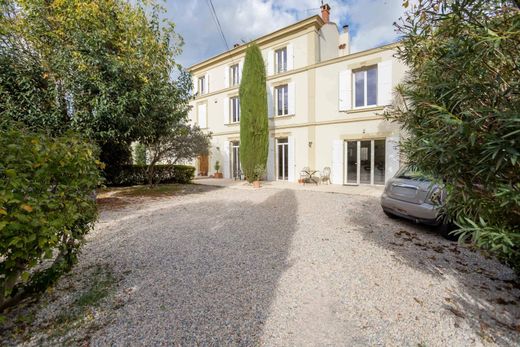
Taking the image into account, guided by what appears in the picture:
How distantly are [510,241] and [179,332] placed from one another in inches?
95.3

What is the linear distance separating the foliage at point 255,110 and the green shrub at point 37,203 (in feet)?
29.6

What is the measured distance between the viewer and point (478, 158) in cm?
167

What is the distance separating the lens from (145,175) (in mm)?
11398

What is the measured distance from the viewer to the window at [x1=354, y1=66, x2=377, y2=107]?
964cm

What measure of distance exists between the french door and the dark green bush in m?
8.04

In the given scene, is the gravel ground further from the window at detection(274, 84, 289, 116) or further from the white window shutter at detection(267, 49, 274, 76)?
the white window shutter at detection(267, 49, 274, 76)

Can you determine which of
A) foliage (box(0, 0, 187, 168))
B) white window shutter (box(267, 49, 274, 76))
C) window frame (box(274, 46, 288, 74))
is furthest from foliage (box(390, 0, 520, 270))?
white window shutter (box(267, 49, 274, 76))

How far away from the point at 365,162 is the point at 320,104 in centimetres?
340

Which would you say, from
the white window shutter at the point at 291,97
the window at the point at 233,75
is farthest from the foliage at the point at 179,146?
the window at the point at 233,75

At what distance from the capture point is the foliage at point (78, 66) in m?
5.67

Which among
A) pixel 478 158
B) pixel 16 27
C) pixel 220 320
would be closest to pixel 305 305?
pixel 220 320

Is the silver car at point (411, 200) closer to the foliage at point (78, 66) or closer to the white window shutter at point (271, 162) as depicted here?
the foliage at point (78, 66)

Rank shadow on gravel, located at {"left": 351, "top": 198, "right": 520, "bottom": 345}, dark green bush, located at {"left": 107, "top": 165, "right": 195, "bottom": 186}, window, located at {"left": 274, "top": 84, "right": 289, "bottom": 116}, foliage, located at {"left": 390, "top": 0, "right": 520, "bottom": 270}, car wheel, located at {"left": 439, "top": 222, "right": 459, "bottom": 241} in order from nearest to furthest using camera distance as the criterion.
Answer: foliage, located at {"left": 390, "top": 0, "right": 520, "bottom": 270} < shadow on gravel, located at {"left": 351, "top": 198, "right": 520, "bottom": 345} < car wheel, located at {"left": 439, "top": 222, "right": 459, "bottom": 241} < dark green bush, located at {"left": 107, "top": 165, "right": 195, "bottom": 186} < window, located at {"left": 274, "top": 84, "right": 289, "bottom": 116}

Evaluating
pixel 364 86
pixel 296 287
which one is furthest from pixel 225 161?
pixel 296 287
